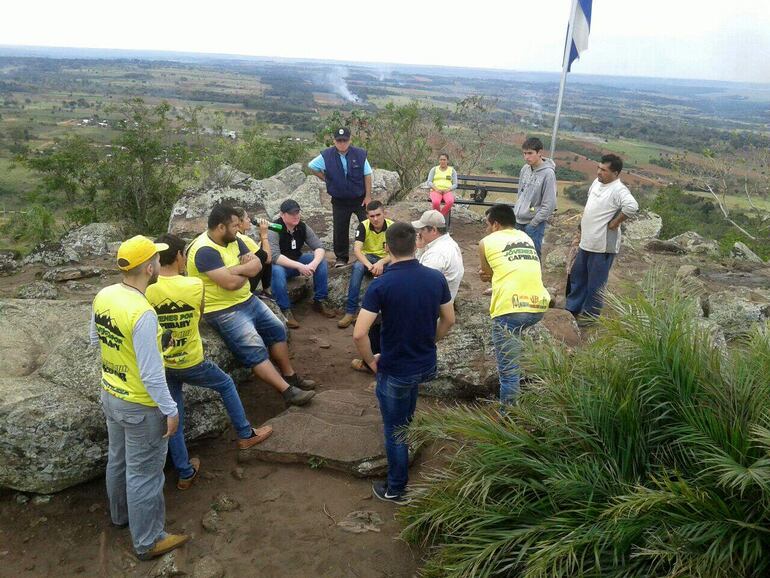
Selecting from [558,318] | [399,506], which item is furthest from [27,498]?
[558,318]

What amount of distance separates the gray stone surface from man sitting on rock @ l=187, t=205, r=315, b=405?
2419 mm

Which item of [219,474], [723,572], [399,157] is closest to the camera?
[723,572]

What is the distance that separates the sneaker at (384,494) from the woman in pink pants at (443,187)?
5.92m

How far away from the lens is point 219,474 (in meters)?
4.39

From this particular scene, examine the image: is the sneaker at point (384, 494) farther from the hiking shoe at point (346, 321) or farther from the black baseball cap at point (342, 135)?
the black baseball cap at point (342, 135)

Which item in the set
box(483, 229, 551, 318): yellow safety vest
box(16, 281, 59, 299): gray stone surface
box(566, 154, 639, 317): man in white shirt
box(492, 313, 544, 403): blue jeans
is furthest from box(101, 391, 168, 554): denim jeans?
box(566, 154, 639, 317): man in white shirt

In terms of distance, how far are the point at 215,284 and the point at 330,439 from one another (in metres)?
1.63

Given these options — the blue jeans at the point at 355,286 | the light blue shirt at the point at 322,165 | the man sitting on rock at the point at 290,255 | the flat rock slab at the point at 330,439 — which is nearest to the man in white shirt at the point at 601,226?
the blue jeans at the point at 355,286

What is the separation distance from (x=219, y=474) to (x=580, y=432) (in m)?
2.76

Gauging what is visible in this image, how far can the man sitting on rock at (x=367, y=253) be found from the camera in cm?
671

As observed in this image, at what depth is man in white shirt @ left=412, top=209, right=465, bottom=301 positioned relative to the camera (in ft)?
15.9

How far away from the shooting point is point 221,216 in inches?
188

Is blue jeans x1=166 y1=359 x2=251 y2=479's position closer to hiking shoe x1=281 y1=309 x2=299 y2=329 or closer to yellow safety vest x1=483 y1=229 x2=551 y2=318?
yellow safety vest x1=483 y1=229 x2=551 y2=318

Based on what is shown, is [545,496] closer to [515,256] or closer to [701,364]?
[701,364]
